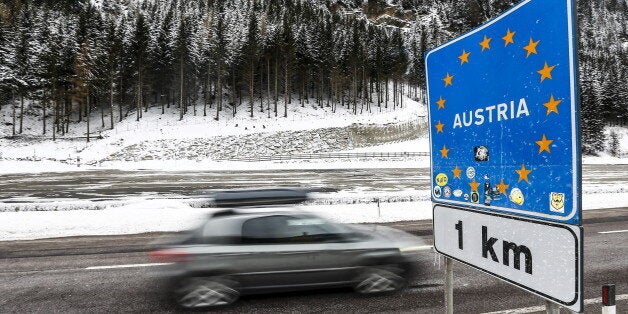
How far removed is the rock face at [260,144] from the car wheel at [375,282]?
36.1 m

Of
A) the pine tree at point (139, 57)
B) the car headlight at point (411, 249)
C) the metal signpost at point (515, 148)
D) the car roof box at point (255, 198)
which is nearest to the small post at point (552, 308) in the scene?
the metal signpost at point (515, 148)

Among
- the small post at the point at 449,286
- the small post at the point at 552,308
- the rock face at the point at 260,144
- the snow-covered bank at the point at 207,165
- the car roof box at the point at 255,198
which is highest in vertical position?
the rock face at the point at 260,144

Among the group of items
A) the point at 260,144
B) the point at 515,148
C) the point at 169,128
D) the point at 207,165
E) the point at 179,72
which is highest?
the point at 179,72

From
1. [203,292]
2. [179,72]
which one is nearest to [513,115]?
[203,292]

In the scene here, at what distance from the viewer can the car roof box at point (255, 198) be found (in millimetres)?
5758

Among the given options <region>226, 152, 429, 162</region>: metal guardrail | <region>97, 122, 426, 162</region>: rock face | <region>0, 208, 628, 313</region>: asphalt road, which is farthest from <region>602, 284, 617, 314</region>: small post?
<region>97, 122, 426, 162</region>: rock face

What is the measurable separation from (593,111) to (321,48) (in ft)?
163

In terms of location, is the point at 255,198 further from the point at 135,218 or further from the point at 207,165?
the point at 207,165

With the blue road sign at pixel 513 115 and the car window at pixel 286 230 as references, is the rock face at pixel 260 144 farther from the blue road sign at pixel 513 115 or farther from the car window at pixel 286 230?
the blue road sign at pixel 513 115

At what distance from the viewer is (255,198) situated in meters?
5.82

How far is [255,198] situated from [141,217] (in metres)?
8.23

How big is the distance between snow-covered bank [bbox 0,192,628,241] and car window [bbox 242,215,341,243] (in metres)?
4.17

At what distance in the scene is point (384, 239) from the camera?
6.11 m

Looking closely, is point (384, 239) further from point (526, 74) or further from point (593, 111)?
point (593, 111)
